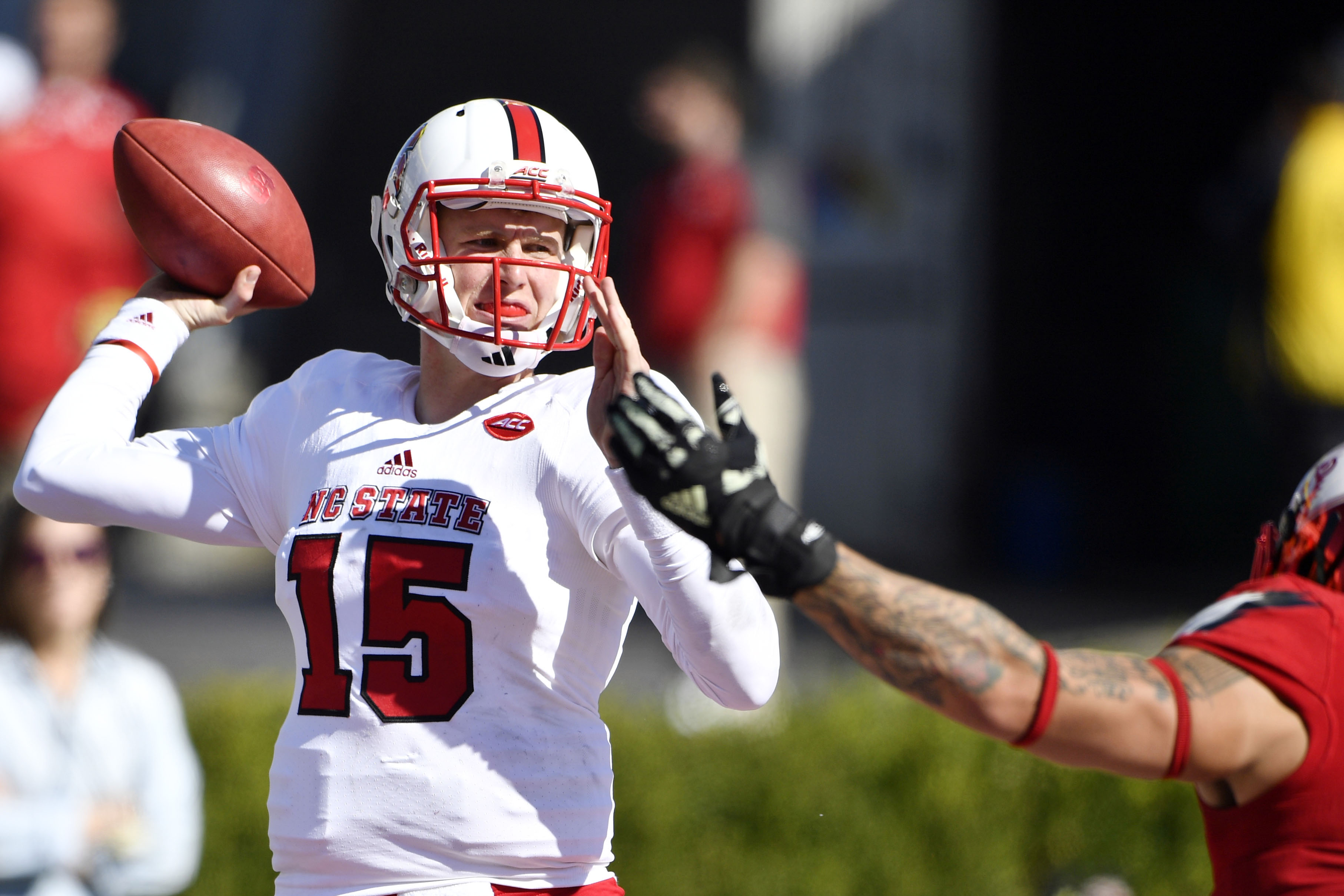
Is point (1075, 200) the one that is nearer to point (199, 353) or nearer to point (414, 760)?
point (199, 353)

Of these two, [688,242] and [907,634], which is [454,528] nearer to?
[907,634]

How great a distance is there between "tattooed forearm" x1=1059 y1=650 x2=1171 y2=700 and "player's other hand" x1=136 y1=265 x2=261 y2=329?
1521 mm

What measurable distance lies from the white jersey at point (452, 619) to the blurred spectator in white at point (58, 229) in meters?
3.79

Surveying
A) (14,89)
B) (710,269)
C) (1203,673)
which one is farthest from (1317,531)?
(14,89)

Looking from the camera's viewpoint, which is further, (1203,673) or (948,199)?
(948,199)

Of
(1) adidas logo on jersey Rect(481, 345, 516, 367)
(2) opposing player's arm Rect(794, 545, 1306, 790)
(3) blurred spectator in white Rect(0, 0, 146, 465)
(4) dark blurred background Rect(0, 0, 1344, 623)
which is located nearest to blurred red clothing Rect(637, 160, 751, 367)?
(3) blurred spectator in white Rect(0, 0, 146, 465)

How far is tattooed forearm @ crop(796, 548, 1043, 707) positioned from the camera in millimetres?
2225

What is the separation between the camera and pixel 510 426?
265cm

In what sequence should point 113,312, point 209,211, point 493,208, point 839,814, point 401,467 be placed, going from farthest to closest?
point 113,312
point 839,814
point 209,211
point 493,208
point 401,467

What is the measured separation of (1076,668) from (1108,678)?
0.05m

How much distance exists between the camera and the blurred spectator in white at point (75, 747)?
13.0 feet

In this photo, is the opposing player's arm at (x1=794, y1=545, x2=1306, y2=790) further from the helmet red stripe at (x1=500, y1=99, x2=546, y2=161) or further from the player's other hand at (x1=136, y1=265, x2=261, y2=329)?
the player's other hand at (x1=136, y1=265, x2=261, y2=329)

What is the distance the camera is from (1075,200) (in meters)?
11.5

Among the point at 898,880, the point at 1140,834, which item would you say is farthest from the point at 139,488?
the point at 1140,834
